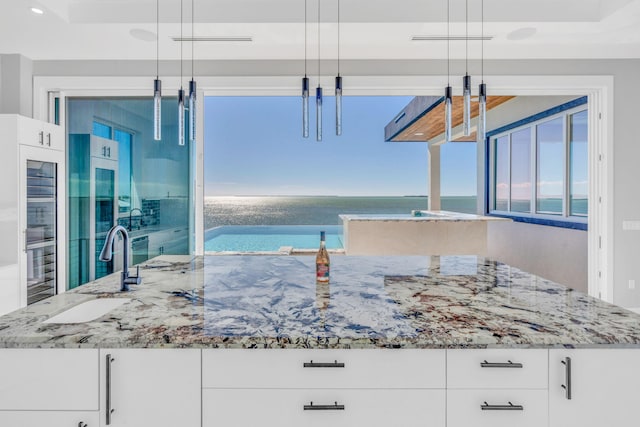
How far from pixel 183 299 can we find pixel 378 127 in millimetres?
10684

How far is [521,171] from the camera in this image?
222 inches

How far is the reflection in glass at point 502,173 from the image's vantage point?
6.07 m

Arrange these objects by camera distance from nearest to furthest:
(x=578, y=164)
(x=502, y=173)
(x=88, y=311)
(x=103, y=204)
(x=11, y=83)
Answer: (x=88, y=311)
(x=11, y=83)
(x=103, y=204)
(x=578, y=164)
(x=502, y=173)

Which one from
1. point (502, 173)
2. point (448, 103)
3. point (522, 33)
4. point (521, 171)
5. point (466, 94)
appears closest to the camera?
point (466, 94)

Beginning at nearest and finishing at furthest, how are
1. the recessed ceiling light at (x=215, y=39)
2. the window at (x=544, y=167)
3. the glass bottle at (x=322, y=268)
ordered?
the glass bottle at (x=322, y=268) → the recessed ceiling light at (x=215, y=39) → the window at (x=544, y=167)

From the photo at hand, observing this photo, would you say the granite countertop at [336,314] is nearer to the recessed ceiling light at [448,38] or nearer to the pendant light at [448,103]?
the pendant light at [448,103]

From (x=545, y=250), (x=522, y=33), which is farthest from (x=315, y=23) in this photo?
(x=545, y=250)
